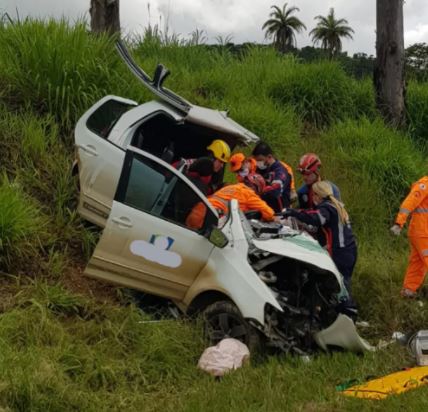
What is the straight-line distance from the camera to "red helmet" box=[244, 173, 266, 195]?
26.2ft

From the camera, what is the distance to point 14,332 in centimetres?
575

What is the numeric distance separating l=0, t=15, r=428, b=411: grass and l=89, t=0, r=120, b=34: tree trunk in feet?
2.82

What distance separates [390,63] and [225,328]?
30.0ft

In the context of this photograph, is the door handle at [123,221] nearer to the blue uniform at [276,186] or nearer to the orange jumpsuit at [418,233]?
the blue uniform at [276,186]

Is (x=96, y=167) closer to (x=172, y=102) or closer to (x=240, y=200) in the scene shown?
(x=172, y=102)

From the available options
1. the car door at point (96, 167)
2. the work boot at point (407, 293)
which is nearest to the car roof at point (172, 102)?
the car door at point (96, 167)

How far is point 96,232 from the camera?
7.83 m

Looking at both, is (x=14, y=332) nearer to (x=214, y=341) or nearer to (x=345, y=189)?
(x=214, y=341)

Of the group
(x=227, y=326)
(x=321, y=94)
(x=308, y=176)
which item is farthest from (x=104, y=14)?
(x=227, y=326)

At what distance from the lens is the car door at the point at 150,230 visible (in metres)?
5.98

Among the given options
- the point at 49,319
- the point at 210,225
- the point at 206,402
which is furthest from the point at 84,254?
the point at 206,402

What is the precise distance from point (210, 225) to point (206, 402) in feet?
5.41

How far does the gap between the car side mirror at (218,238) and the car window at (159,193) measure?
23 centimetres

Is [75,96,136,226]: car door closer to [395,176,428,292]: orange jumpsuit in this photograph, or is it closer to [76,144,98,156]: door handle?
[76,144,98,156]: door handle
